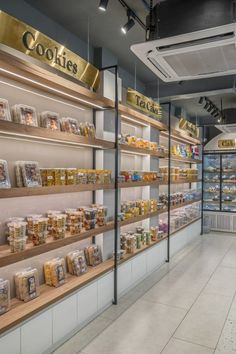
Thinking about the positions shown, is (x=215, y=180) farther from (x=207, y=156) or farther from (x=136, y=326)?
(x=136, y=326)

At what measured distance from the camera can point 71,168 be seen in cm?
344

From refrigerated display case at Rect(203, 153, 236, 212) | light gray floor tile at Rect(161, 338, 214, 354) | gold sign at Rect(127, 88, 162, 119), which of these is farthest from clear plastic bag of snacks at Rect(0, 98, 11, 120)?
refrigerated display case at Rect(203, 153, 236, 212)

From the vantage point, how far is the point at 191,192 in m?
7.96

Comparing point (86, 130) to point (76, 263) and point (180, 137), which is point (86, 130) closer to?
point (76, 263)

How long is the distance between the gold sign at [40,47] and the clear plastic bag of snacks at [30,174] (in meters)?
0.97

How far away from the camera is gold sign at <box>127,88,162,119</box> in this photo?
446 centimetres

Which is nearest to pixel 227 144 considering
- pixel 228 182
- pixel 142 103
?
pixel 228 182

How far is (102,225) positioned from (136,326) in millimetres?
1246

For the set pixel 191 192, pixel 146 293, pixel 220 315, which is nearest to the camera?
pixel 220 315

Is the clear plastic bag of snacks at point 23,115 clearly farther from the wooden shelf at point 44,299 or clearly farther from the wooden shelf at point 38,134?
the wooden shelf at point 44,299

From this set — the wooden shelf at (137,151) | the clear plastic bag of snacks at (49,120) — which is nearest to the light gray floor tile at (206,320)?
the wooden shelf at (137,151)

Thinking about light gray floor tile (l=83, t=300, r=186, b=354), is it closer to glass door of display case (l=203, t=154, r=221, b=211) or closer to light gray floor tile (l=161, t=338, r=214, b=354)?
light gray floor tile (l=161, t=338, r=214, b=354)

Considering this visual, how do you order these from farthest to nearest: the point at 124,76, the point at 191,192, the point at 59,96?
the point at 191,192
the point at 124,76
the point at 59,96

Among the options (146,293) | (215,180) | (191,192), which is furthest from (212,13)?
(215,180)
